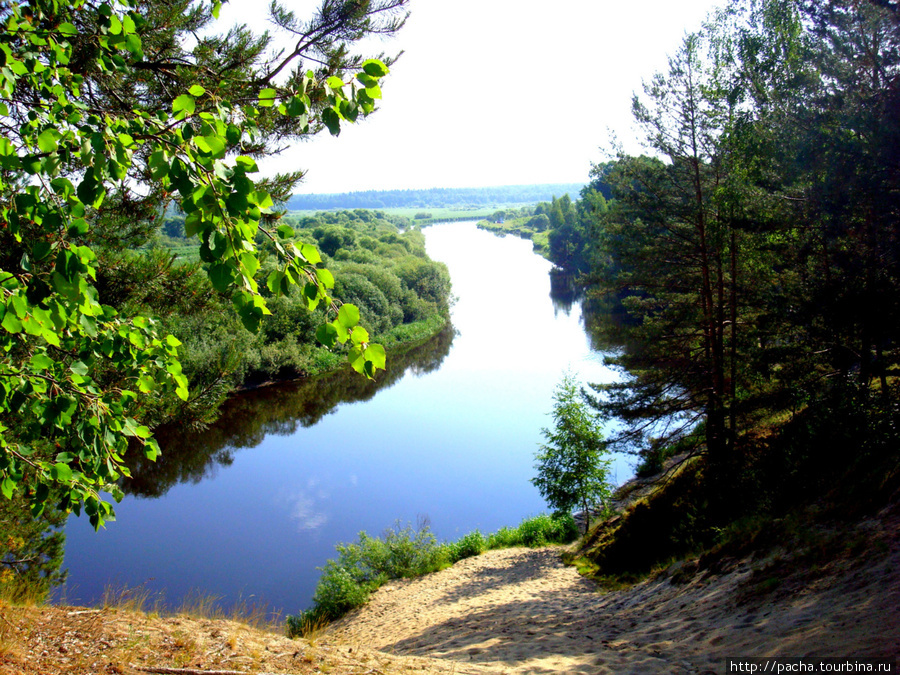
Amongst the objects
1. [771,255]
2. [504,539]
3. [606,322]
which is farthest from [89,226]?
[606,322]

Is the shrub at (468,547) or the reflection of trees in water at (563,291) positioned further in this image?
the reflection of trees in water at (563,291)

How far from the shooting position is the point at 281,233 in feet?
5.75

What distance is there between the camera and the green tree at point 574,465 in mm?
14469

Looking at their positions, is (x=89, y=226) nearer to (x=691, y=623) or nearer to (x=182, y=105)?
(x=182, y=105)

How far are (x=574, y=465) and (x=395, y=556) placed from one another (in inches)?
202

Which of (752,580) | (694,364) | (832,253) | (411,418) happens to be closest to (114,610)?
(752,580)

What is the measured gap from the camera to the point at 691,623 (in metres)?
5.86

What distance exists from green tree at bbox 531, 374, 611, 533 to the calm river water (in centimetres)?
309

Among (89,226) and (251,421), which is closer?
(89,226)

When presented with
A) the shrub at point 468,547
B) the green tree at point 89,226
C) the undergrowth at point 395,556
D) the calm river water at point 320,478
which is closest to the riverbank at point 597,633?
the green tree at point 89,226

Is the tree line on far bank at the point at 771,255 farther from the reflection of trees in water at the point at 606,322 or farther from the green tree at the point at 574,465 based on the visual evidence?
the green tree at the point at 574,465

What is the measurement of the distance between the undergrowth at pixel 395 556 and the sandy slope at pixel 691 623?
2.19 metres

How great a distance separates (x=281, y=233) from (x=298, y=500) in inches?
721

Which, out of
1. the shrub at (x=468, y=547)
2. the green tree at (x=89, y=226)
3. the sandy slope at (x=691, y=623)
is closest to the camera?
the green tree at (x=89, y=226)
